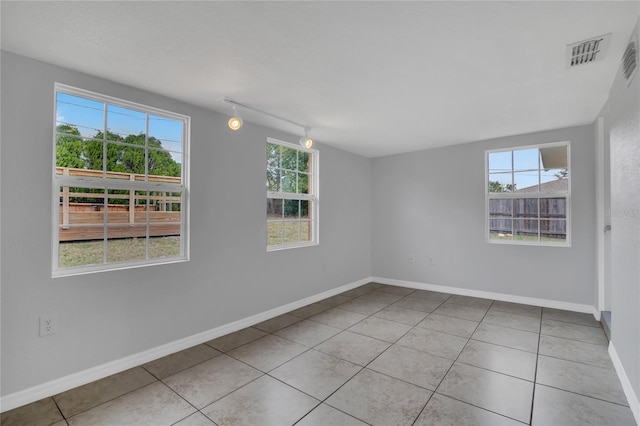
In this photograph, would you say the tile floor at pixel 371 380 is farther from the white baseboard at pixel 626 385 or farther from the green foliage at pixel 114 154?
the green foliage at pixel 114 154

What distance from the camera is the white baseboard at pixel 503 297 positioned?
394 cm

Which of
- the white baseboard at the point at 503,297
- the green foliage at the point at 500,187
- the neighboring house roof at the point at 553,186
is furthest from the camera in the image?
the green foliage at the point at 500,187

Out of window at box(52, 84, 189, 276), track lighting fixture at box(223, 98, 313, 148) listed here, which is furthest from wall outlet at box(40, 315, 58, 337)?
track lighting fixture at box(223, 98, 313, 148)

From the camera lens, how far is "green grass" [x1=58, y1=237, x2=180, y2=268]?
2381mm

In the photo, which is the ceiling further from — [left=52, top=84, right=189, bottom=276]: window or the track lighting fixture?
[left=52, top=84, right=189, bottom=276]: window

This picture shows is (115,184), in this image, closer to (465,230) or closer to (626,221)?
(626,221)

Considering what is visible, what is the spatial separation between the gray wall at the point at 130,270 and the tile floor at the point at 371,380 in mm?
288

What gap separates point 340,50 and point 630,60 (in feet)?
6.31

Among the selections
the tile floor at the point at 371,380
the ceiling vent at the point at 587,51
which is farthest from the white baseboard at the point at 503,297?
the ceiling vent at the point at 587,51

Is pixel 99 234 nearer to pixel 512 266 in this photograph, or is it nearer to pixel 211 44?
pixel 211 44

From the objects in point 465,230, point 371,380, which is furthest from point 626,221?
point 465,230

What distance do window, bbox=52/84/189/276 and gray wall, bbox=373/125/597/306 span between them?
3751 mm

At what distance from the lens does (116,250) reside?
103 inches

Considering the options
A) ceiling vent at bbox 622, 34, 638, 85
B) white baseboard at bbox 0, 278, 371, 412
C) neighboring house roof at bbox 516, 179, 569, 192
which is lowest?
white baseboard at bbox 0, 278, 371, 412
